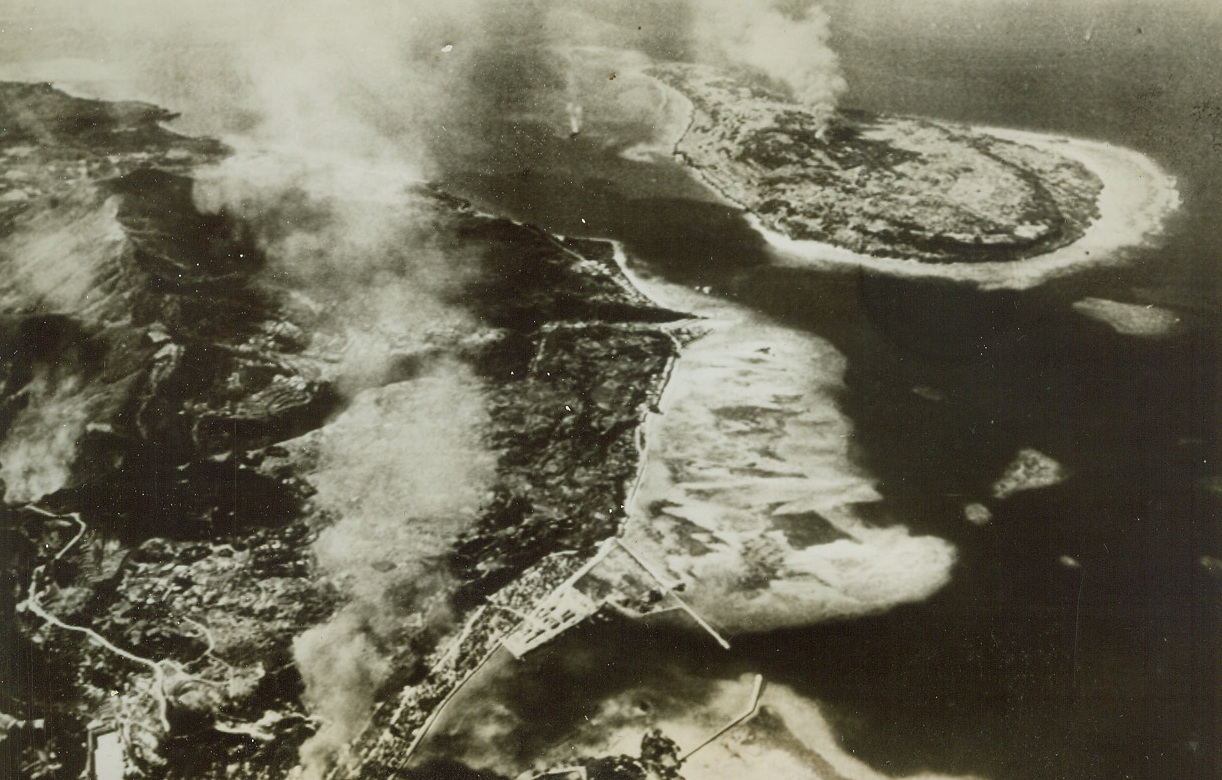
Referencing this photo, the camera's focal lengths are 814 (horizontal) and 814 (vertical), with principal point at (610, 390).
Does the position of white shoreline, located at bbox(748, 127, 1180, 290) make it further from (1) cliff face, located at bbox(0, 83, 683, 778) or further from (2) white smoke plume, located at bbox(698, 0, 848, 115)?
(1) cliff face, located at bbox(0, 83, 683, 778)

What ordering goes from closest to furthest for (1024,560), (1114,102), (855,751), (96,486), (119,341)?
(855,751) → (1024,560) → (96,486) → (119,341) → (1114,102)

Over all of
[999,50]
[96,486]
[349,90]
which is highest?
[999,50]

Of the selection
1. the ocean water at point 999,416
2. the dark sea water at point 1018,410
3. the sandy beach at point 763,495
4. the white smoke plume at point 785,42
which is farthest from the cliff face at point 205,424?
the white smoke plume at point 785,42

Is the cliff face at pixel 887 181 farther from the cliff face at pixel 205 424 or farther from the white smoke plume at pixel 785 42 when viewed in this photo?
the cliff face at pixel 205 424

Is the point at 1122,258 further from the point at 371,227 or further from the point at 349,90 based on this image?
the point at 349,90

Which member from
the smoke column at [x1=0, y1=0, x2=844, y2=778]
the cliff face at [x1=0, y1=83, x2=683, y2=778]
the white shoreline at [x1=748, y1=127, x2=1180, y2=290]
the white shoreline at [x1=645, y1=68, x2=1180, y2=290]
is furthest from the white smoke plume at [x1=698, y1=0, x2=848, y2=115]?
the cliff face at [x1=0, y1=83, x2=683, y2=778]

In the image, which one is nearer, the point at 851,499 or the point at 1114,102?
the point at 851,499

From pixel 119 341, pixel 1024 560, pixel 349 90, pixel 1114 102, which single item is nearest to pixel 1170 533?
pixel 1024 560
